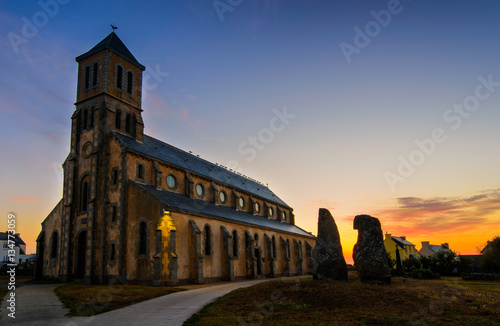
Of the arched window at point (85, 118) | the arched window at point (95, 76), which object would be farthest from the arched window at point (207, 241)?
the arched window at point (95, 76)

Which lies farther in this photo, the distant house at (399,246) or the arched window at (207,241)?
the distant house at (399,246)

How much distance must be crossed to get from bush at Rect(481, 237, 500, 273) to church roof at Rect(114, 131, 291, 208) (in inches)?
1100

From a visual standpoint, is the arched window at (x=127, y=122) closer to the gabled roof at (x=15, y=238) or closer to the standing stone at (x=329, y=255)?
the standing stone at (x=329, y=255)

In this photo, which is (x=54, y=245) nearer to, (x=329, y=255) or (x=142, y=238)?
(x=142, y=238)

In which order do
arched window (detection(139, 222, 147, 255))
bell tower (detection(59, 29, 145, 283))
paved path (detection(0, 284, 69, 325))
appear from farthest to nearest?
bell tower (detection(59, 29, 145, 283)) → arched window (detection(139, 222, 147, 255)) → paved path (detection(0, 284, 69, 325))

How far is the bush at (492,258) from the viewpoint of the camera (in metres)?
37.3

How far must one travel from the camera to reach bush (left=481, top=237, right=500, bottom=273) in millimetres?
37312

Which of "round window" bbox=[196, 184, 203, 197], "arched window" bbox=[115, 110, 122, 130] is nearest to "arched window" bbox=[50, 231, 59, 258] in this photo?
"arched window" bbox=[115, 110, 122, 130]

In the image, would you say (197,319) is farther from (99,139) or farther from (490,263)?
(490,263)

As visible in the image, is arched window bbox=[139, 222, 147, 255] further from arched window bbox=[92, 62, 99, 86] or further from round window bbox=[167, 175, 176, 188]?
arched window bbox=[92, 62, 99, 86]

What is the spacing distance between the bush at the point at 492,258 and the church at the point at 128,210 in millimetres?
23259

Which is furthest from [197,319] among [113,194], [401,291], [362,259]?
[113,194]

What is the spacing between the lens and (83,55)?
3434 cm

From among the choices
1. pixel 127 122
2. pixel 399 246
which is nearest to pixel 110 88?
pixel 127 122
